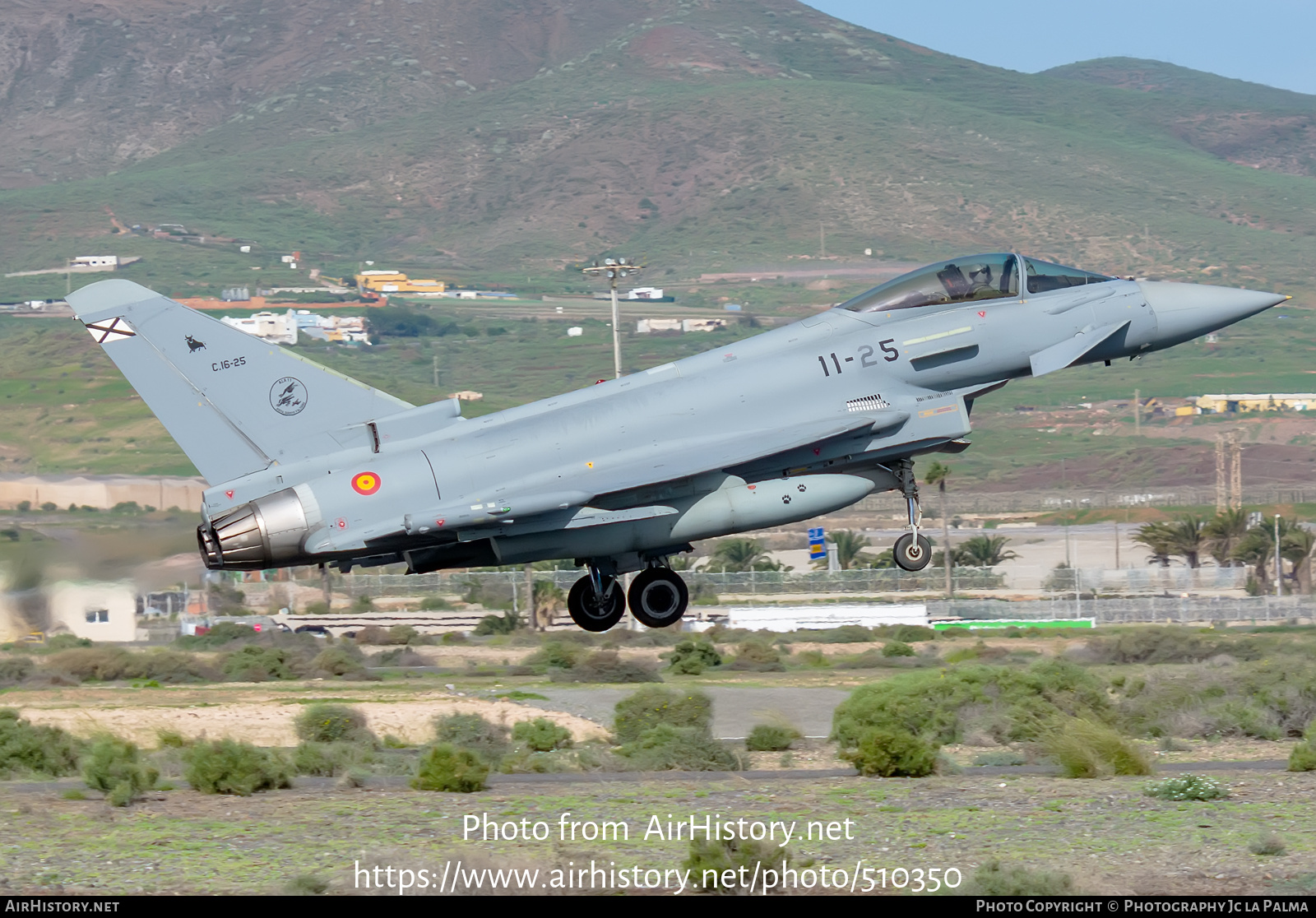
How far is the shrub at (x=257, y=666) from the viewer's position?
188 feet

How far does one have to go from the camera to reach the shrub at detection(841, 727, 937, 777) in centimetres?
2581

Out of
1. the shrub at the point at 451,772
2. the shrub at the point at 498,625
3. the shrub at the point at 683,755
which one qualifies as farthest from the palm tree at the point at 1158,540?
the shrub at the point at 451,772

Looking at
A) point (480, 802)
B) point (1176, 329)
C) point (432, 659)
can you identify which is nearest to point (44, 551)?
point (480, 802)

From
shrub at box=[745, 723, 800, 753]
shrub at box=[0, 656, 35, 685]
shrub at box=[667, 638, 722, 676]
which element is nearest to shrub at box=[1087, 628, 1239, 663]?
shrub at box=[667, 638, 722, 676]

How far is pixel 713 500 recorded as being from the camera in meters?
22.6

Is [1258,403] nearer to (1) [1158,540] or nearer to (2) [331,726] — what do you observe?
(1) [1158,540]

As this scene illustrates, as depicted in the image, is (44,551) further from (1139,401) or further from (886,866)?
(1139,401)

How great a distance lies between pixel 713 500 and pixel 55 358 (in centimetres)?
14589

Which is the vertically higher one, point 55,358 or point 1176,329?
point 55,358

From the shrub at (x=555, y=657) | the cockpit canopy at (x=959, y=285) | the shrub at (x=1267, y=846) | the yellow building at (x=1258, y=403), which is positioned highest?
the yellow building at (x=1258, y=403)

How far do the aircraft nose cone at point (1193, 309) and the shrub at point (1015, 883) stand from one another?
11.0 meters

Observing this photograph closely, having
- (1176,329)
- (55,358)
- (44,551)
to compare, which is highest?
(55,358)

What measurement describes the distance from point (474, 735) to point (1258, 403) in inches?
6385

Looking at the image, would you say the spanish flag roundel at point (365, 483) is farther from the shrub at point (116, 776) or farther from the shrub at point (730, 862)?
the shrub at point (730, 862)
